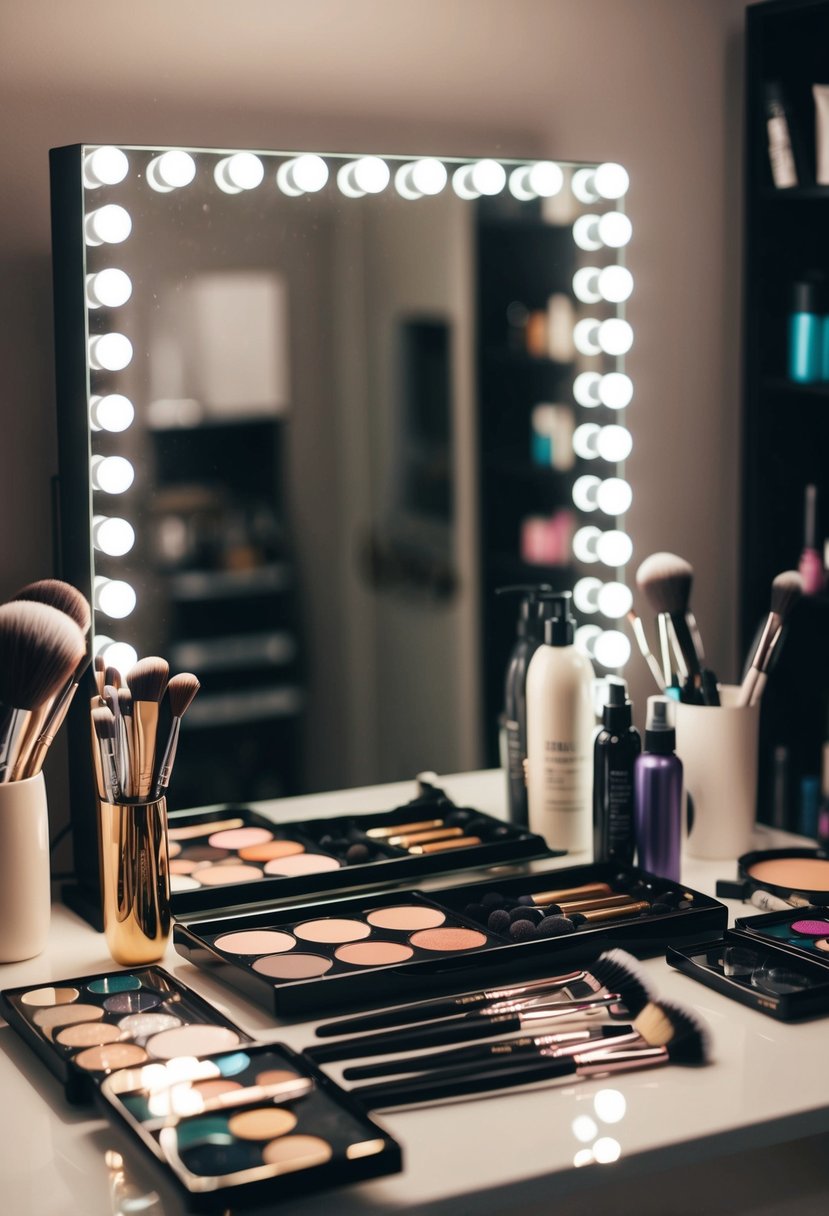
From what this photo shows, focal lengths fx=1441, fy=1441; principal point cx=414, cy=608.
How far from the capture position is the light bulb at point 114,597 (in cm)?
158

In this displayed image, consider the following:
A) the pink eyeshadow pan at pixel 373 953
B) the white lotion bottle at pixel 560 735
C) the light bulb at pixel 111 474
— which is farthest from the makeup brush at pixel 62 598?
the white lotion bottle at pixel 560 735

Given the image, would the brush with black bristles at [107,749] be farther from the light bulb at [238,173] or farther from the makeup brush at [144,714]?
the light bulb at [238,173]

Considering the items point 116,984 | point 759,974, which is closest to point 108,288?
point 116,984

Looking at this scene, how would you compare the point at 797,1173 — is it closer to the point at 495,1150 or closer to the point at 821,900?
the point at 821,900

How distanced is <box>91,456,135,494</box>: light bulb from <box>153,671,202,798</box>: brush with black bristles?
1.08ft

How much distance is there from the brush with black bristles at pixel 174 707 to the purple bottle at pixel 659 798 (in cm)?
50

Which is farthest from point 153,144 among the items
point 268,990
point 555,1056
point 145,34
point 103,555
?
point 555,1056

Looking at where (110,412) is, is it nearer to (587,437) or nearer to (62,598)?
(62,598)

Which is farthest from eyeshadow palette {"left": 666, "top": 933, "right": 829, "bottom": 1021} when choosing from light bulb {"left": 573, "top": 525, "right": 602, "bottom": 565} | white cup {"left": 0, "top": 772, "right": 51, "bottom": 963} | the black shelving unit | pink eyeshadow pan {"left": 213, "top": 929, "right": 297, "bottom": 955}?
the black shelving unit

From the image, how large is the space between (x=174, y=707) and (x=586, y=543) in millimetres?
790

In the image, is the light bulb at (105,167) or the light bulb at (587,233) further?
the light bulb at (587,233)

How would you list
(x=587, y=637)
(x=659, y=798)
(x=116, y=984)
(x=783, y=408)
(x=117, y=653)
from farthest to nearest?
(x=783, y=408)
(x=587, y=637)
(x=117, y=653)
(x=659, y=798)
(x=116, y=984)

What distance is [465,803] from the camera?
1.83 meters

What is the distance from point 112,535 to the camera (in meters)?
1.59
